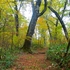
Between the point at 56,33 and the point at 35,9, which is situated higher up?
the point at 35,9

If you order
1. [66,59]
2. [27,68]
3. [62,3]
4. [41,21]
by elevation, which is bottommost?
[27,68]

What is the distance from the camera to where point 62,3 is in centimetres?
2309

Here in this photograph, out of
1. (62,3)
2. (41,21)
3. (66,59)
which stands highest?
(62,3)

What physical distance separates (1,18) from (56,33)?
12.0m

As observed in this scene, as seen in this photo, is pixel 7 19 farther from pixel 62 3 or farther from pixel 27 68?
pixel 62 3

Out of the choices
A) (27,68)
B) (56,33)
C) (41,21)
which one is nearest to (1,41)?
(27,68)

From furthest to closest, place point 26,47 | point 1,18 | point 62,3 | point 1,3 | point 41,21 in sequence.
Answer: point 41,21, point 62,3, point 26,47, point 1,18, point 1,3

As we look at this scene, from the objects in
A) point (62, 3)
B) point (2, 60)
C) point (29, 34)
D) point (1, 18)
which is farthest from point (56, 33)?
point (2, 60)

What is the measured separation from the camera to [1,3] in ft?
40.2

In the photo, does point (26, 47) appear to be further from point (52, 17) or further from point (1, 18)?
point (52, 17)

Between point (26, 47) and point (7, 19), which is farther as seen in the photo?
point (26, 47)

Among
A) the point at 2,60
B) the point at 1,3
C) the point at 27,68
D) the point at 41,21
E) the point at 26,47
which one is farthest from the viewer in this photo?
the point at 41,21

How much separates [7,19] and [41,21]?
15.4m

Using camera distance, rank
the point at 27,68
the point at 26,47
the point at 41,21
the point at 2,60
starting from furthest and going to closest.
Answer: the point at 41,21
the point at 26,47
the point at 2,60
the point at 27,68
